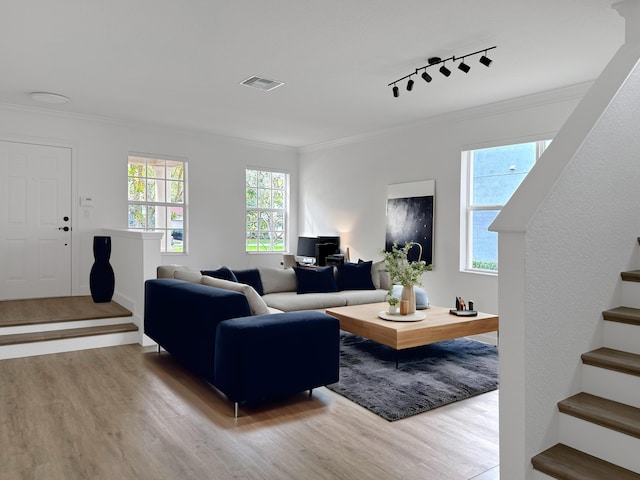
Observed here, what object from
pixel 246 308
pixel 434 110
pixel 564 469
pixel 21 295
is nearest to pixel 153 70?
pixel 246 308

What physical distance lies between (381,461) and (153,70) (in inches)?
149

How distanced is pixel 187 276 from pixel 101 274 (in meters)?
2.00

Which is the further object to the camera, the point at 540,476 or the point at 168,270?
the point at 168,270

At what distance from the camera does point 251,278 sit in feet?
18.3

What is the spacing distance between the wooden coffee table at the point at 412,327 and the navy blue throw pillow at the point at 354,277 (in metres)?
1.34

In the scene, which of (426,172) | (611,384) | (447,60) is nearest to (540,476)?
(611,384)

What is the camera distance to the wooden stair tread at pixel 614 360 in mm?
1927

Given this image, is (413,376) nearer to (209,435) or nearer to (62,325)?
(209,435)

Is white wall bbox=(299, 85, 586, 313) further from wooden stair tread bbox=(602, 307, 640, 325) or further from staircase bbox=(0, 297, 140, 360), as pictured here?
staircase bbox=(0, 297, 140, 360)

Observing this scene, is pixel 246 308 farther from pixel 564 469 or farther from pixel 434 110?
pixel 434 110

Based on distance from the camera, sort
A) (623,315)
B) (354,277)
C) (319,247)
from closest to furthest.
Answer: (623,315), (354,277), (319,247)

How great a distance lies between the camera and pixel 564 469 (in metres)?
1.77

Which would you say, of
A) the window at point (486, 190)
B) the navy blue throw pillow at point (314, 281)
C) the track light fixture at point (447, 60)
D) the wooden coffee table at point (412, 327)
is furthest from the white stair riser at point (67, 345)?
the window at point (486, 190)

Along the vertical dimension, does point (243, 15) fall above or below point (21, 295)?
above
